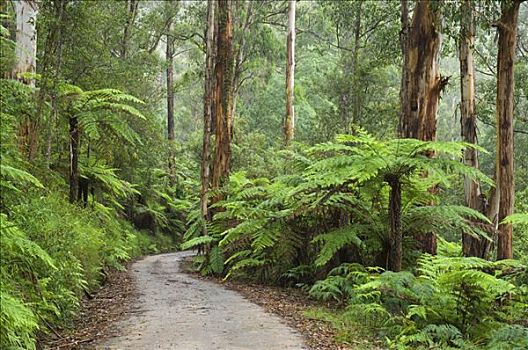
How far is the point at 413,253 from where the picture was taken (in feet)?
28.7

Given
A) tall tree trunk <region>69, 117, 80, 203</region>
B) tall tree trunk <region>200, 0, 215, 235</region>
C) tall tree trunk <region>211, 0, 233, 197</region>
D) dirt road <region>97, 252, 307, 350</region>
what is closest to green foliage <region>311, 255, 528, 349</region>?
dirt road <region>97, 252, 307, 350</region>

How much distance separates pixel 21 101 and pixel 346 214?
16.9 feet

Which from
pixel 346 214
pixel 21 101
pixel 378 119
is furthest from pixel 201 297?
pixel 378 119

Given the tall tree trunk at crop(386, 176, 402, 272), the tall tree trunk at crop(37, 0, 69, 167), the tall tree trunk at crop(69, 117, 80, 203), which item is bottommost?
the tall tree trunk at crop(386, 176, 402, 272)

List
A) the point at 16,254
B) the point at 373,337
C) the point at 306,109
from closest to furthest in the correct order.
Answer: the point at 16,254 < the point at 373,337 < the point at 306,109

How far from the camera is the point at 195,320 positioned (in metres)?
6.55

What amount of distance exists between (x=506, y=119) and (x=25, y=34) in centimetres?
833

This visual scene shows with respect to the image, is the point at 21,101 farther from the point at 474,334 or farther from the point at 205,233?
the point at 205,233

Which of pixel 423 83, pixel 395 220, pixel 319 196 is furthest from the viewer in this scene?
pixel 423 83

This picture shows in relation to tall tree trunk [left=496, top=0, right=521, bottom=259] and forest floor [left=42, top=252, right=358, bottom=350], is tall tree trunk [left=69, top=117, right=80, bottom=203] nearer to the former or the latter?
forest floor [left=42, top=252, right=358, bottom=350]

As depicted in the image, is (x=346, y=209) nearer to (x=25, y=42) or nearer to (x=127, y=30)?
(x=25, y=42)

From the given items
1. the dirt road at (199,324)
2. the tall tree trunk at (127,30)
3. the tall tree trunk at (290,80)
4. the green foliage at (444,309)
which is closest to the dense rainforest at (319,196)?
the green foliage at (444,309)

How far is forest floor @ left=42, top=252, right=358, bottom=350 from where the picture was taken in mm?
5500

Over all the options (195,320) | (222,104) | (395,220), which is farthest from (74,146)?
(395,220)
